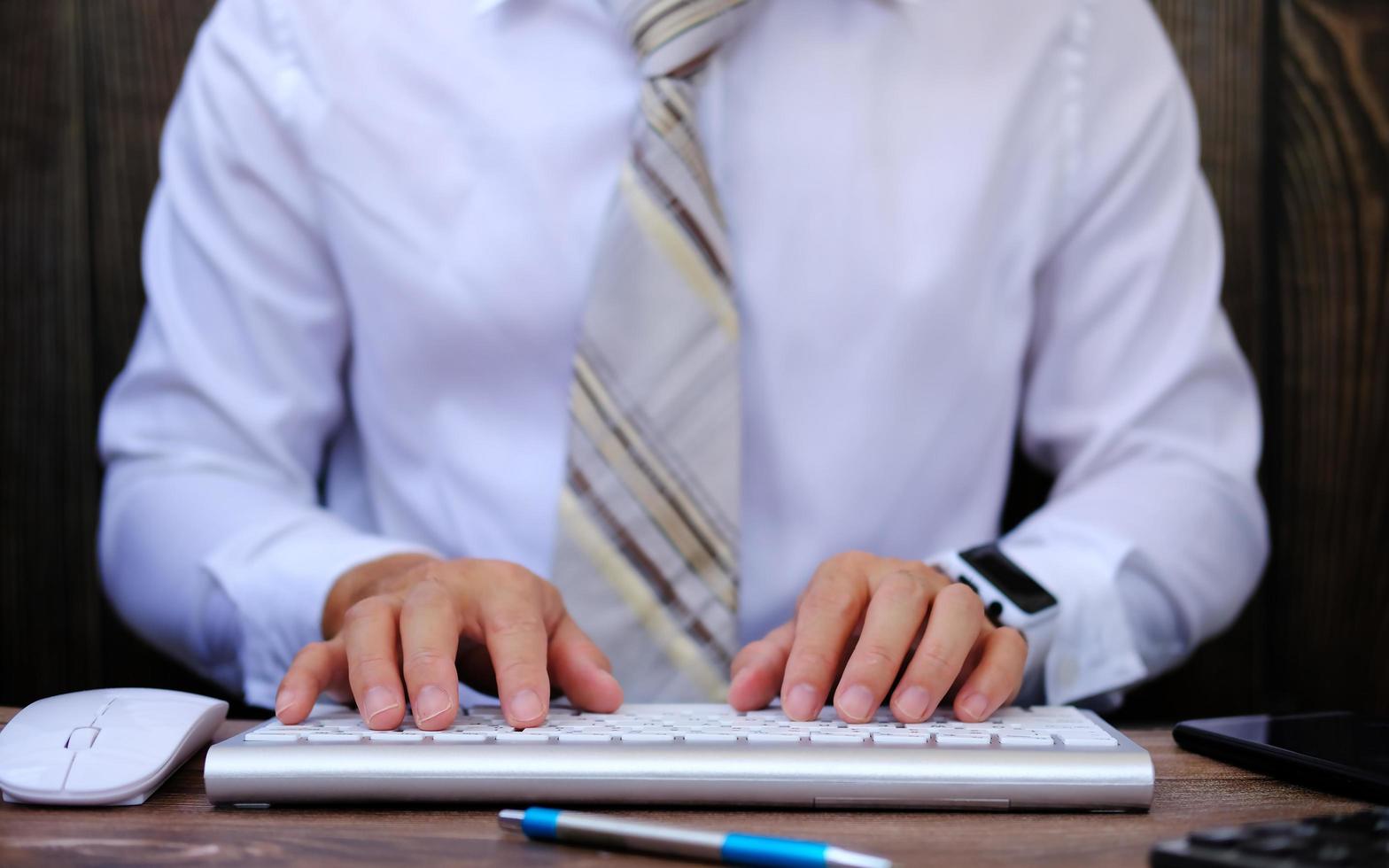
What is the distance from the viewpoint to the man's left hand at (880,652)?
1.79 ft

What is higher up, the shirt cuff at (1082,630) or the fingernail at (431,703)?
the fingernail at (431,703)

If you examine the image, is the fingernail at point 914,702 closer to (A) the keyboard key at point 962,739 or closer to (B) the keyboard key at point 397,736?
(A) the keyboard key at point 962,739

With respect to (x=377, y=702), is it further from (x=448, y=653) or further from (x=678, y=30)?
(x=678, y=30)

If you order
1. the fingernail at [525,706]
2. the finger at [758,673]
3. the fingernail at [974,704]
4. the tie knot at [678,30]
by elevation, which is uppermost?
the tie knot at [678,30]

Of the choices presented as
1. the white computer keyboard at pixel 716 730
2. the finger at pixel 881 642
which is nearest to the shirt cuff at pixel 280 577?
the white computer keyboard at pixel 716 730

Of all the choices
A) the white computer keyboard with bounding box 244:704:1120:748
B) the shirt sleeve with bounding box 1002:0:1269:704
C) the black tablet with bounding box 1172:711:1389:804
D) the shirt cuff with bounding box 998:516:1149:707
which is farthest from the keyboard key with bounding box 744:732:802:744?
the shirt sleeve with bounding box 1002:0:1269:704

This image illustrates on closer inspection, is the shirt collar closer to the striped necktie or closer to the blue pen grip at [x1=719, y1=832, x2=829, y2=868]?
the striped necktie

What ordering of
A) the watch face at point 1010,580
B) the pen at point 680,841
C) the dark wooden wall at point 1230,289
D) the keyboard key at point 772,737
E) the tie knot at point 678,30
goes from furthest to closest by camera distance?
the dark wooden wall at point 1230,289 → the tie knot at point 678,30 → the watch face at point 1010,580 → the keyboard key at point 772,737 → the pen at point 680,841

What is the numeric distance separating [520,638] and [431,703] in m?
0.07

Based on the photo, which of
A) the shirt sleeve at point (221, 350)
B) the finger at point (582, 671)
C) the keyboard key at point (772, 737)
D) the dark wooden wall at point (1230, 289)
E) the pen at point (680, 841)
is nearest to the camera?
the pen at point (680, 841)

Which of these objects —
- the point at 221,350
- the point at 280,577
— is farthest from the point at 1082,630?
the point at 221,350

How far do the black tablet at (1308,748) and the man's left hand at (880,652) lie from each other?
0.31ft

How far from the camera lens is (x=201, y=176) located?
0.97m

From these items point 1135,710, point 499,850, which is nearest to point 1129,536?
point 1135,710
